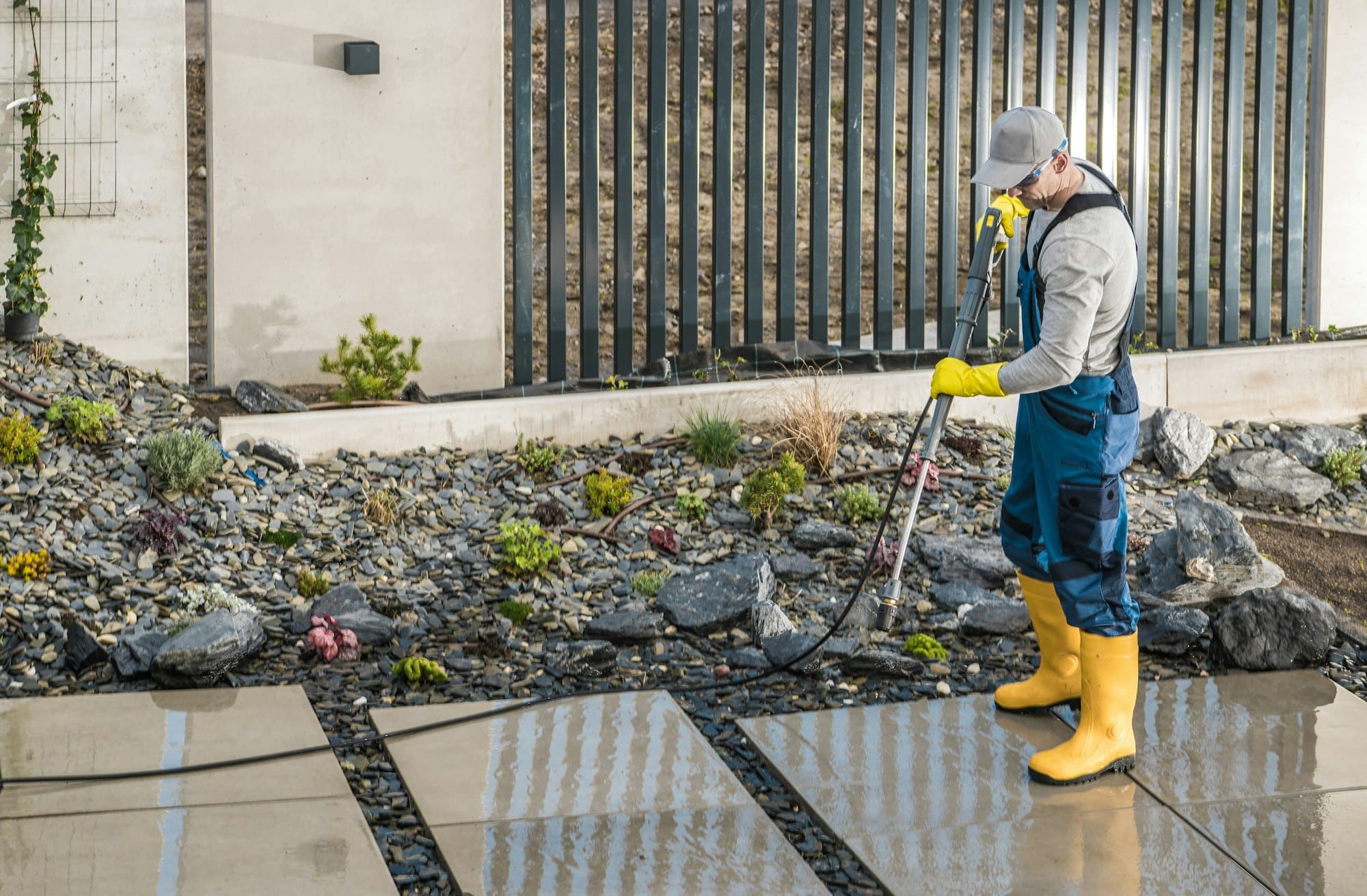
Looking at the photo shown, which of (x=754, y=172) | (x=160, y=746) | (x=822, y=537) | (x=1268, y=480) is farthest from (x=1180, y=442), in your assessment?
(x=160, y=746)

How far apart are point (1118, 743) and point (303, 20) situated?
222 inches

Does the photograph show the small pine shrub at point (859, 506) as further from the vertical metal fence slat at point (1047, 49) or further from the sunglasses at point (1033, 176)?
the vertical metal fence slat at point (1047, 49)

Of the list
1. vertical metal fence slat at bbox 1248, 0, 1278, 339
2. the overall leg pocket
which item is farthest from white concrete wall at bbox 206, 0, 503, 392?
the overall leg pocket

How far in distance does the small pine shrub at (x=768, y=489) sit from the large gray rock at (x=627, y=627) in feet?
3.51

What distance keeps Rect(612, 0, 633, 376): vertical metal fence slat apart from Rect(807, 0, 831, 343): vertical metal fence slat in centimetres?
103

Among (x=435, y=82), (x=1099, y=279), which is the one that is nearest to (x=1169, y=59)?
(x=435, y=82)

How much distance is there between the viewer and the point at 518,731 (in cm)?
412

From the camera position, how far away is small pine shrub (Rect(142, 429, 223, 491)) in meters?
5.88

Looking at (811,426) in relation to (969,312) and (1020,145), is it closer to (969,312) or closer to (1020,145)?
(969,312)

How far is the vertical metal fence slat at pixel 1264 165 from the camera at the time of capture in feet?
28.5

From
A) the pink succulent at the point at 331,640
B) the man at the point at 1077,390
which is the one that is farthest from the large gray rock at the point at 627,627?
the man at the point at 1077,390

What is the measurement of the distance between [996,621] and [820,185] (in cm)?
376

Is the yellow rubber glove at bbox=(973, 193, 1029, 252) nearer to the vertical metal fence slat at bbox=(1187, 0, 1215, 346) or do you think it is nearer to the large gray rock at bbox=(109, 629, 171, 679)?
the large gray rock at bbox=(109, 629, 171, 679)

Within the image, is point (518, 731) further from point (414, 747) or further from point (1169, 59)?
point (1169, 59)
